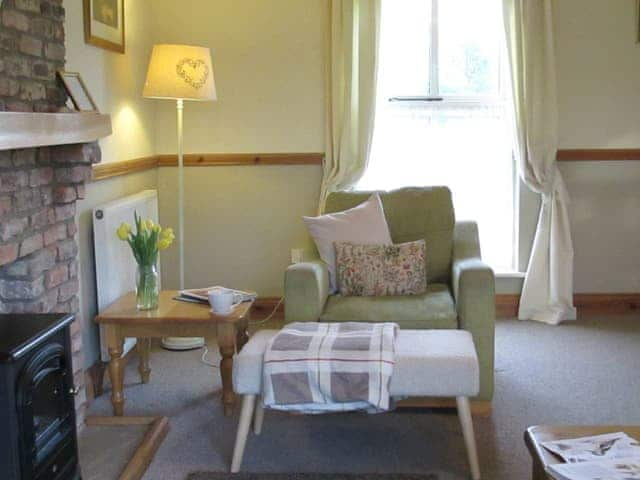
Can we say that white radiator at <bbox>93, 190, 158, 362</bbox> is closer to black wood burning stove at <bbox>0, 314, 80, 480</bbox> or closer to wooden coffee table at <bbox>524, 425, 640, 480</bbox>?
black wood burning stove at <bbox>0, 314, 80, 480</bbox>

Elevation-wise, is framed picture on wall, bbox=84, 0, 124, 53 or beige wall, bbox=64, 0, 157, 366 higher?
framed picture on wall, bbox=84, 0, 124, 53

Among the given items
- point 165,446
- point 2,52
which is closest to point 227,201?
point 165,446

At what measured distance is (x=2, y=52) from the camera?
271cm

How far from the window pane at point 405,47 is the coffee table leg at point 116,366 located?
7.39ft

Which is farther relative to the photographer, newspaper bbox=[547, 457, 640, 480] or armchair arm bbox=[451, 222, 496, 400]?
armchair arm bbox=[451, 222, 496, 400]

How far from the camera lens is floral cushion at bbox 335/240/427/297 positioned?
3.81 m

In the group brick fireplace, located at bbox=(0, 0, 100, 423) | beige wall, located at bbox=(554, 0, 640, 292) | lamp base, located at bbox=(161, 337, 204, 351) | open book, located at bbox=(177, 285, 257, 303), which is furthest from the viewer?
beige wall, located at bbox=(554, 0, 640, 292)

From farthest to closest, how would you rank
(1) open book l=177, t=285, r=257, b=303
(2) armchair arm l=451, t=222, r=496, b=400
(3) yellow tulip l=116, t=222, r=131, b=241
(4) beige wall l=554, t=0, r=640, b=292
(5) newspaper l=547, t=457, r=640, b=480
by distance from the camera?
(4) beige wall l=554, t=0, r=640, b=292 < (1) open book l=177, t=285, r=257, b=303 < (3) yellow tulip l=116, t=222, r=131, b=241 < (2) armchair arm l=451, t=222, r=496, b=400 < (5) newspaper l=547, t=457, r=640, b=480

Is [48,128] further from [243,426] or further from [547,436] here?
[547,436]

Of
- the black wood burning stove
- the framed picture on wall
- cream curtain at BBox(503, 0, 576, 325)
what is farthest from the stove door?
cream curtain at BBox(503, 0, 576, 325)

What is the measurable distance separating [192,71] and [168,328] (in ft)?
4.59

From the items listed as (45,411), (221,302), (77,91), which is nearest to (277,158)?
(221,302)

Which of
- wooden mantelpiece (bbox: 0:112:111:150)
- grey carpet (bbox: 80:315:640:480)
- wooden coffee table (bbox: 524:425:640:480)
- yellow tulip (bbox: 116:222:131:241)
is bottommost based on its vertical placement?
grey carpet (bbox: 80:315:640:480)

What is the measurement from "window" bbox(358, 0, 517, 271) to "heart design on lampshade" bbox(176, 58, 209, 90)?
1149 mm
